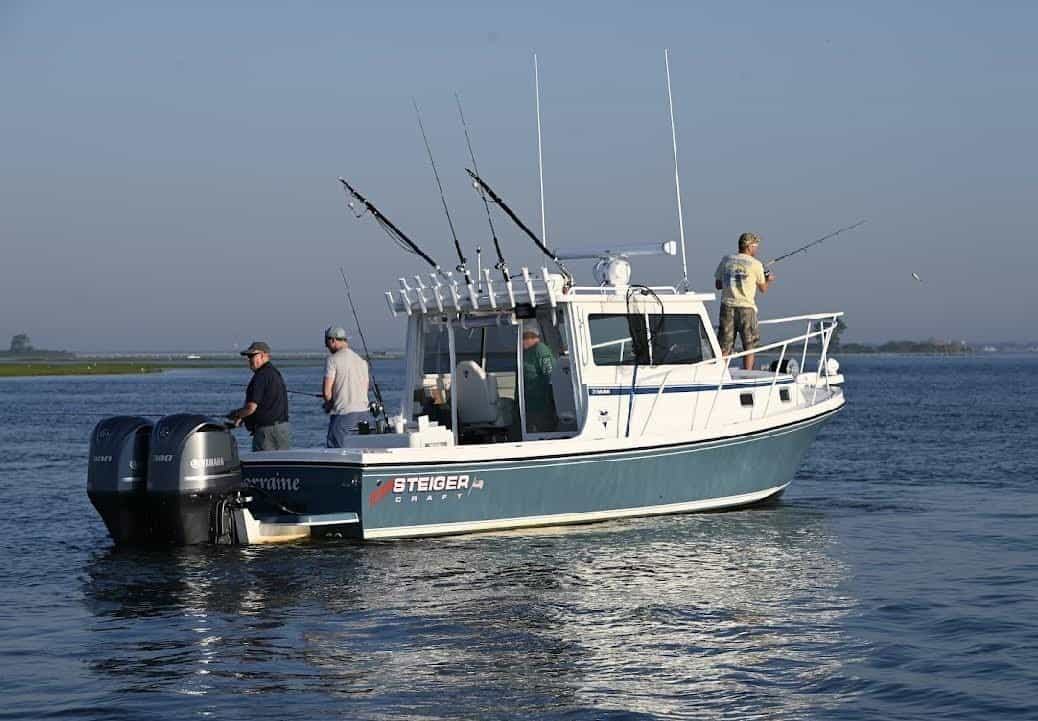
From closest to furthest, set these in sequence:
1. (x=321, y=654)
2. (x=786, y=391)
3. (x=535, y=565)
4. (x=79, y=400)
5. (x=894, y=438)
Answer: (x=321, y=654), (x=535, y=565), (x=786, y=391), (x=894, y=438), (x=79, y=400)

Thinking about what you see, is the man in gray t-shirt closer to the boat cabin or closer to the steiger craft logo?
the boat cabin

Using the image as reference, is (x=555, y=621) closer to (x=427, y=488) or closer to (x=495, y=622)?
(x=495, y=622)

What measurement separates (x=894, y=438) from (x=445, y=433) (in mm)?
16943

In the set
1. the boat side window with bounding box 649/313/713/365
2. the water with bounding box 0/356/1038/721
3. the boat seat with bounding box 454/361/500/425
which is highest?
the boat side window with bounding box 649/313/713/365

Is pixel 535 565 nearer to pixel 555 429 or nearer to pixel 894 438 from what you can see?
pixel 555 429

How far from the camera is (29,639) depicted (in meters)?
9.72

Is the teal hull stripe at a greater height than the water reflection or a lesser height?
greater

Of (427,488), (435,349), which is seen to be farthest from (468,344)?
(427,488)

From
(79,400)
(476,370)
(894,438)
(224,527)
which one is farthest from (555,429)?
(79,400)

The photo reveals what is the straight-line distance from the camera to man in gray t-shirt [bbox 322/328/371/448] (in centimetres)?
1426

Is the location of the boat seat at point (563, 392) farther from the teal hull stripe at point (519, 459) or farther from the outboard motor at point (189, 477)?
the outboard motor at point (189, 477)

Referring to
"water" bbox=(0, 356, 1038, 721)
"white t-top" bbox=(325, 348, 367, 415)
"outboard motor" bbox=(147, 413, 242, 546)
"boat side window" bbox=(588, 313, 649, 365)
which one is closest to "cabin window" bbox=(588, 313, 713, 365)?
"boat side window" bbox=(588, 313, 649, 365)

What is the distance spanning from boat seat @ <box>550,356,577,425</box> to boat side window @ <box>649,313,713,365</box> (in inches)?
37.9

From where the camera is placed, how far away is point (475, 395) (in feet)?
49.9
